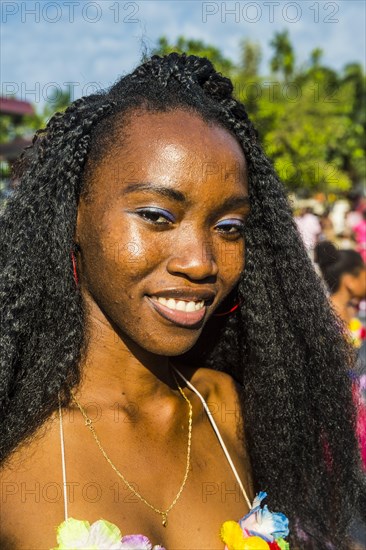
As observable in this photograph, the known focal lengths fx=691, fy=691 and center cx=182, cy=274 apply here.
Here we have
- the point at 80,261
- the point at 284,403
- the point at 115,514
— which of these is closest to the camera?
the point at 115,514

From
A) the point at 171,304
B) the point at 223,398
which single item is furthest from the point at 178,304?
the point at 223,398

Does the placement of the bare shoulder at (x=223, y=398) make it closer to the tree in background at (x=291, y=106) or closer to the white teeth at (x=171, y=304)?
the white teeth at (x=171, y=304)

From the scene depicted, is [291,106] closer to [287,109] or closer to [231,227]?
[287,109]

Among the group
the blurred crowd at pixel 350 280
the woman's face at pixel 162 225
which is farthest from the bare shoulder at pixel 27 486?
the blurred crowd at pixel 350 280

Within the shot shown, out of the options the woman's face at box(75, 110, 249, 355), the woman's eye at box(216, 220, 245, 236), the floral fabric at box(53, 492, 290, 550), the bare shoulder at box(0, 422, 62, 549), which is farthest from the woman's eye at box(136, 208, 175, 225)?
the floral fabric at box(53, 492, 290, 550)

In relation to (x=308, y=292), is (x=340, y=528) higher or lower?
lower

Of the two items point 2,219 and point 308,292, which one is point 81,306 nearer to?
point 2,219

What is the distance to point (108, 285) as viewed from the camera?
1.80 m

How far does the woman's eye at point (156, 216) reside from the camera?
5.71 feet

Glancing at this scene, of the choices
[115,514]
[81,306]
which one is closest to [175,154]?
[81,306]

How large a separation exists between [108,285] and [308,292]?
0.76 meters

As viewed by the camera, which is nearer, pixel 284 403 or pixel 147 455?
pixel 147 455

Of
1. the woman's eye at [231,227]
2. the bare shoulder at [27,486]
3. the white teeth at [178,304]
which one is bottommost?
the bare shoulder at [27,486]

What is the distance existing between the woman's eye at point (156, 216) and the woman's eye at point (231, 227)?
162 mm
